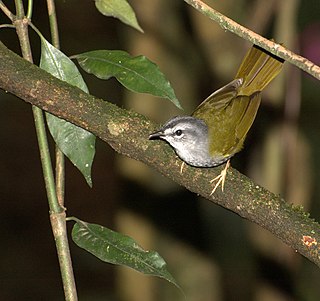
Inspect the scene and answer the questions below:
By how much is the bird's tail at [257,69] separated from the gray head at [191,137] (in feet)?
0.91

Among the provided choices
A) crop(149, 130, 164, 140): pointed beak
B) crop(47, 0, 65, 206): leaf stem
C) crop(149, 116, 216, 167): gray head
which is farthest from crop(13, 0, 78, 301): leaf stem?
crop(149, 116, 216, 167): gray head

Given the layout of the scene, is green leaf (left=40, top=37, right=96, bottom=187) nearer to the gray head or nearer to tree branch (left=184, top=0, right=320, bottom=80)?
tree branch (left=184, top=0, right=320, bottom=80)

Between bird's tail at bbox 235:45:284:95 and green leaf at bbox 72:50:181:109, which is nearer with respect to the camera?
green leaf at bbox 72:50:181:109

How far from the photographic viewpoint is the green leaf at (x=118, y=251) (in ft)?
6.31

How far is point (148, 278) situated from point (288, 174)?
1046 millimetres

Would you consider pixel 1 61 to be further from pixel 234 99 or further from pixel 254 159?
pixel 254 159

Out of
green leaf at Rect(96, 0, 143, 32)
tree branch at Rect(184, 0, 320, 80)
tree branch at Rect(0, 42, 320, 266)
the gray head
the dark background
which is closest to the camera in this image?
tree branch at Rect(184, 0, 320, 80)

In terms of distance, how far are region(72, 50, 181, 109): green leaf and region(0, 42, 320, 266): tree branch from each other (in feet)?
0.30

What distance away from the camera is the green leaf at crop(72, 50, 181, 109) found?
6.96 feet

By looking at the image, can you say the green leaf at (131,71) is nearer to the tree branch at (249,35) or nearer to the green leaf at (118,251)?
the tree branch at (249,35)

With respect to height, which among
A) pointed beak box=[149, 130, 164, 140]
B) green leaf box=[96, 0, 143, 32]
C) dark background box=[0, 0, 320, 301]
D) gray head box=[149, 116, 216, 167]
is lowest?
green leaf box=[96, 0, 143, 32]

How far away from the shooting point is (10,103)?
11680mm

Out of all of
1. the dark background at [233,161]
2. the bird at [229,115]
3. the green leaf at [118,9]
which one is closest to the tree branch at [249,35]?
the green leaf at [118,9]

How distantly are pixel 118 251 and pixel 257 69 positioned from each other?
5.81ft
